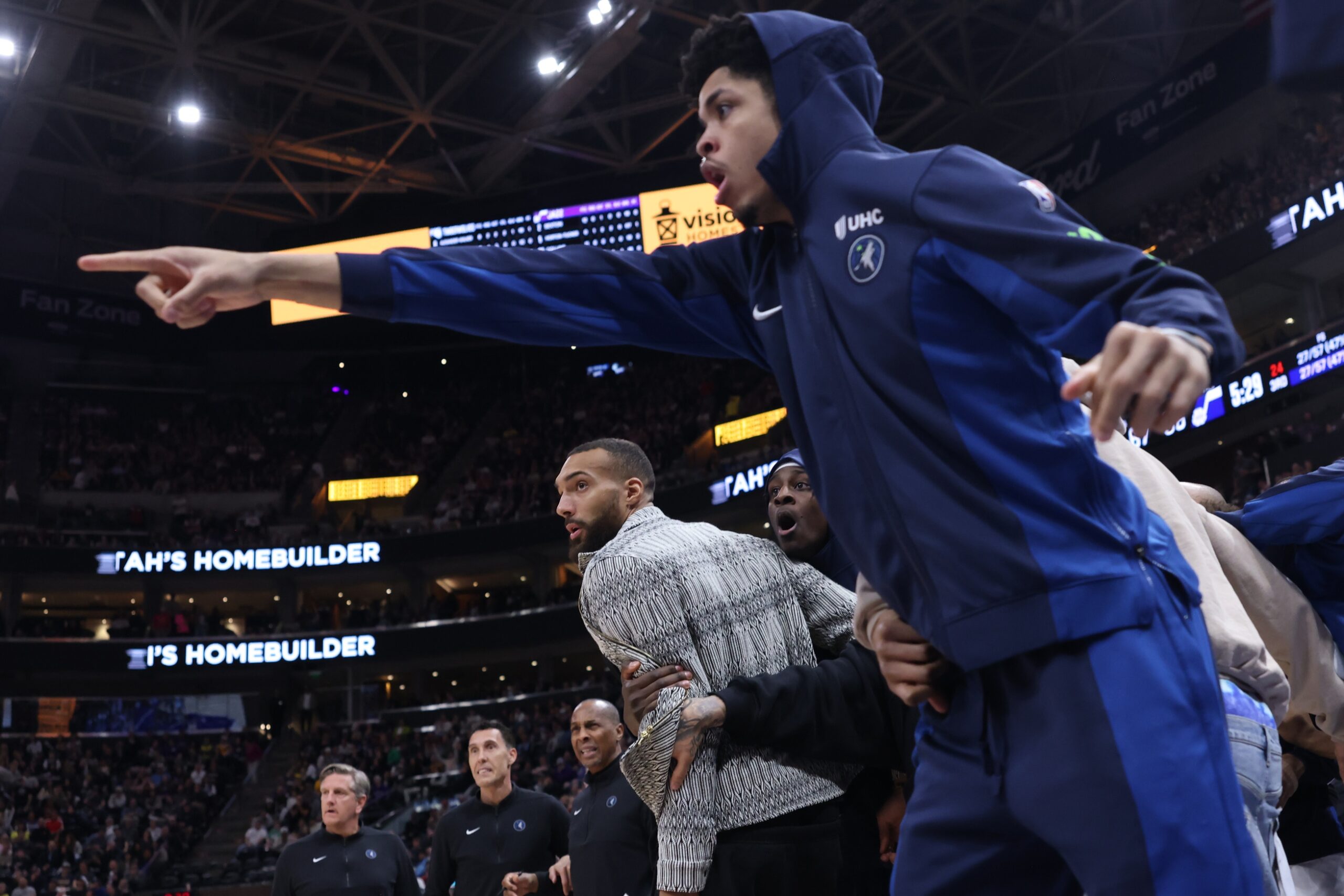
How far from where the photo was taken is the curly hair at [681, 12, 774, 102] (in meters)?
1.86

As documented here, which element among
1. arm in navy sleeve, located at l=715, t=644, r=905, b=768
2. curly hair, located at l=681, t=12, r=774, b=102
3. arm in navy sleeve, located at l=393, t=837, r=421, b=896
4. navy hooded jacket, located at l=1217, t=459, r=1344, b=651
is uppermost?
curly hair, located at l=681, t=12, r=774, b=102

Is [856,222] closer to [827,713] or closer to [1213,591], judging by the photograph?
[1213,591]

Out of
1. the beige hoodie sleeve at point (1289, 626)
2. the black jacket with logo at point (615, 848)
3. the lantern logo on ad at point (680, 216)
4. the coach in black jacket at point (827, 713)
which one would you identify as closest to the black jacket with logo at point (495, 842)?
the black jacket with logo at point (615, 848)

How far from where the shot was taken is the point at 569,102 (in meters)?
22.0

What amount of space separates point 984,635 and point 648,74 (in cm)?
2386

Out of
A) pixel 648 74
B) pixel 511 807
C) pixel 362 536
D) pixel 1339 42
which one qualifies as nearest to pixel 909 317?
pixel 1339 42

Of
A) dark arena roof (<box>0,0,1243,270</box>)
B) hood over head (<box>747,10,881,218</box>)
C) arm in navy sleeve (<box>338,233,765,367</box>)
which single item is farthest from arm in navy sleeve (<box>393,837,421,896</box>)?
dark arena roof (<box>0,0,1243,270</box>)

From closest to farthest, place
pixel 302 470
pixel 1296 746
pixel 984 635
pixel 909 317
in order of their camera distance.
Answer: pixel 984 635 → pixel 909 317 → pixel 1296 746 → pixel 302 470

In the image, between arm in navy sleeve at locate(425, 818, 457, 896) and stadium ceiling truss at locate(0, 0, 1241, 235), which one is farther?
stadium ceiling truss at locate(0, 0, 1241, 235)

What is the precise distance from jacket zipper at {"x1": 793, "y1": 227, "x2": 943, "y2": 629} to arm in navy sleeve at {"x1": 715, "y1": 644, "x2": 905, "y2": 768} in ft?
2.82

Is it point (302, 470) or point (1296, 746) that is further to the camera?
point (302, 470)

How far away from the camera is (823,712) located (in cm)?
255

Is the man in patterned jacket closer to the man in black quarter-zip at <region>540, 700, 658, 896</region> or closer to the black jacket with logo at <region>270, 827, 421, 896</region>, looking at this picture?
the man in black quarter-zip at <region>540, 700, 658, 896</region>

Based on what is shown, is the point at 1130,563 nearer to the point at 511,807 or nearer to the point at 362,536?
the point at 511,807
